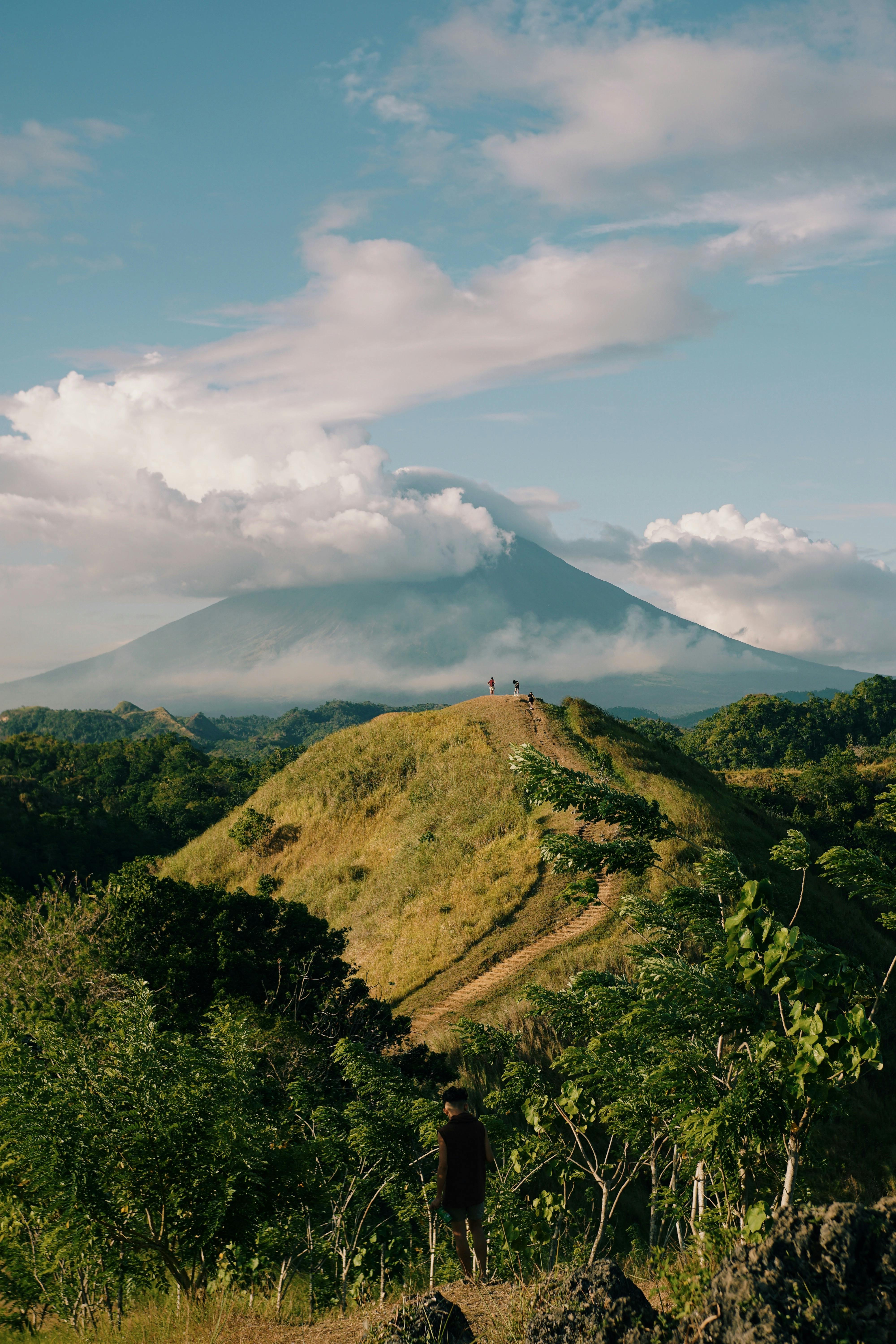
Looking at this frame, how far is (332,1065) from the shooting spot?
1271cm

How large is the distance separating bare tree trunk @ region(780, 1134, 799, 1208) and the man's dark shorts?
229 cm

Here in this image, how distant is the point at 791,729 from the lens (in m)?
95.6

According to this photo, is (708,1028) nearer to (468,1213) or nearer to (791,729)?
(468,1213)

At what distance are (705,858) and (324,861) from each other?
27060 mm

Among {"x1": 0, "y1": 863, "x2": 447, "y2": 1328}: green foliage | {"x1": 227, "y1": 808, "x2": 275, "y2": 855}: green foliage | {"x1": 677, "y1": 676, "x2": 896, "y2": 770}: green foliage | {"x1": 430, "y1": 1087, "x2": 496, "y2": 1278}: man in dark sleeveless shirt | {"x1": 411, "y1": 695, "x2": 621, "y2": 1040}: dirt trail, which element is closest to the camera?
{"x1": 0, "y1": 863, "x2": 447, "y2": 1328}: green foliage

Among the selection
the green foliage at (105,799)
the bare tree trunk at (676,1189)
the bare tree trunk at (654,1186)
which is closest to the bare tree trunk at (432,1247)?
the bare tree trunk at (654,1186)

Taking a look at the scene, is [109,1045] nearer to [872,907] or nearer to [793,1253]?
[793,1253]

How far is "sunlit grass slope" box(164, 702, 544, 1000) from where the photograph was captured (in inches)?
917

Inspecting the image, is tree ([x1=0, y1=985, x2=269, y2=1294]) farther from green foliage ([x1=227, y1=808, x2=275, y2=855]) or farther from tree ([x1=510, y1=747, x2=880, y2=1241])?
green foliage ([x1=227, y1=808, x2=275, y2=855])

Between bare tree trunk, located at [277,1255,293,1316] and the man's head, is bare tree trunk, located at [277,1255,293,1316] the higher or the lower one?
the lower one

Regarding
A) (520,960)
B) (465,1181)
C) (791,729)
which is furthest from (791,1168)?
(791,729)

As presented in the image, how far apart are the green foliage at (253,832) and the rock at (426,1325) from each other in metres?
30.7

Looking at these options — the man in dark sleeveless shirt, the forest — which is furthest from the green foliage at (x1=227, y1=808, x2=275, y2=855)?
the man in dark sleeveless shirt

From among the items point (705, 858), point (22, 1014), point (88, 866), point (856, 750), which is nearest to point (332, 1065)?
point (22, 1014)
